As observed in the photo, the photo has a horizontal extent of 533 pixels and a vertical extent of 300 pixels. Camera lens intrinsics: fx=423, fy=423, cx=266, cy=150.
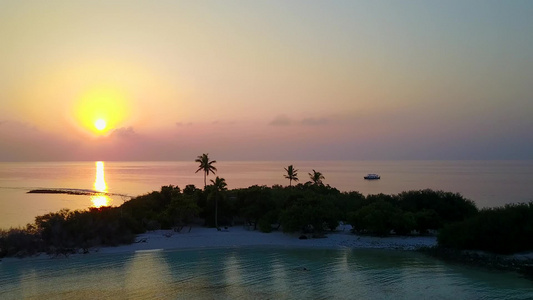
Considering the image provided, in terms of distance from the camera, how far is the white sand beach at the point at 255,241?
39.9m

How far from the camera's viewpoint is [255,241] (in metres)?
42.3

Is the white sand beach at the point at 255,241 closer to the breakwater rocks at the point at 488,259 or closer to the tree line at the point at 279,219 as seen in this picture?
the tree line at the point at 279,219

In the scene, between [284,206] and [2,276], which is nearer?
[2,276]

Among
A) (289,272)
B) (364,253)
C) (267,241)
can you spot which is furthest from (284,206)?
(289,272)

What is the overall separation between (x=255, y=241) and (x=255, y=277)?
13.8m

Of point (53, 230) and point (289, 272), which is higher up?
point (53, 230)

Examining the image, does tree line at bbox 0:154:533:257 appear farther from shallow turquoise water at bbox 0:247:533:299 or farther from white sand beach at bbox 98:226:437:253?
shallow turquoise water at bbox 0:247:533:299

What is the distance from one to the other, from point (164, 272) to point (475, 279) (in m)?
21.1

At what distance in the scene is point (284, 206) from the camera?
162 feet

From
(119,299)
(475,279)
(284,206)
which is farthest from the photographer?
(284,206)

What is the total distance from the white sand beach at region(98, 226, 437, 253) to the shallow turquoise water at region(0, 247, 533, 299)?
2.66 m

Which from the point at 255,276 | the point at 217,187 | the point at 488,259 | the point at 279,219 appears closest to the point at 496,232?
the point at 488,259

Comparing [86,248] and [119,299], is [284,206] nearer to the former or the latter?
[86,248]

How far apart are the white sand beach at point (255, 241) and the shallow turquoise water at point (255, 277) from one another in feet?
8.72
